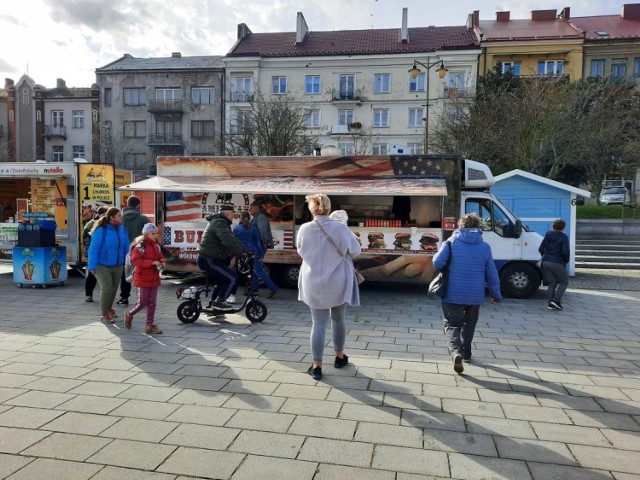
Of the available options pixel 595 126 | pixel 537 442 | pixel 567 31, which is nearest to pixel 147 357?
pixel 537 442

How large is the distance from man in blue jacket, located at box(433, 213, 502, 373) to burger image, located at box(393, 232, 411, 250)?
16.5 feet

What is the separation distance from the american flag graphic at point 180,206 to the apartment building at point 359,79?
2934cm

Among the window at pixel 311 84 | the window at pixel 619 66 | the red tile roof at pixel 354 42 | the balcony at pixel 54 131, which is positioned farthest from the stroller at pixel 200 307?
the balcony at pixel 54 131

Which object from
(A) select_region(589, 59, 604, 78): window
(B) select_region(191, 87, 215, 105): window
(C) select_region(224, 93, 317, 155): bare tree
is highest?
(A) select_region(589, 59, 604, 78): window

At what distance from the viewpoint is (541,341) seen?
683 cm

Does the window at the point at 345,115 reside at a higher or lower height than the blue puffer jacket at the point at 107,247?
higher

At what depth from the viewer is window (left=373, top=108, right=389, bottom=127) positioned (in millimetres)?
41875

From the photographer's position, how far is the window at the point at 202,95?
145ft

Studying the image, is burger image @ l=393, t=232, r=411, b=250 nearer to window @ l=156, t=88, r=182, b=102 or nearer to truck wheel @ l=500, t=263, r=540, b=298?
truck wheel @ l=500, t=263, r=540, b=298

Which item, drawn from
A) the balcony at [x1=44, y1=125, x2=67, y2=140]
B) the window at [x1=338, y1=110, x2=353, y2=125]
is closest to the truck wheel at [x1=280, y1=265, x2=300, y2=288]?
the window at [x1=338, y1=110, x2=353, y2=125]

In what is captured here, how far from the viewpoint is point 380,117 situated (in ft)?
138

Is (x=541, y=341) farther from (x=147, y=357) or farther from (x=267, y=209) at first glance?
(x=267, y=209)

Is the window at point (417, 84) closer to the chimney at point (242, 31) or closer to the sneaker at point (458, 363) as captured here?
the chimney at point (242, 31)

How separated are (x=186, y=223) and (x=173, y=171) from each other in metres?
1.32
